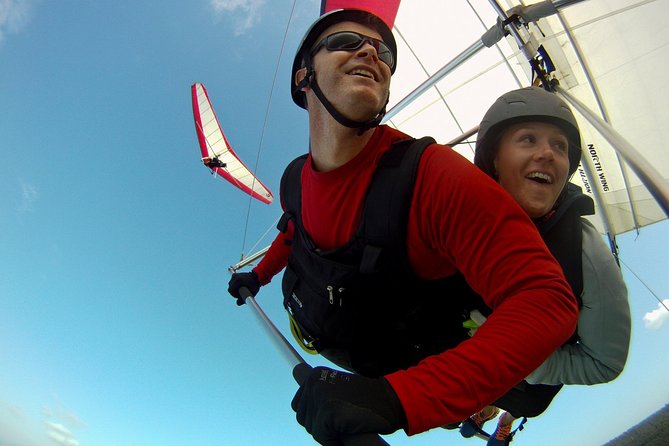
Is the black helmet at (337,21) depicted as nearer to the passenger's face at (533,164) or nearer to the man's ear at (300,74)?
the man's ear at (300,74)

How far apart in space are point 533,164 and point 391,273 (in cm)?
95

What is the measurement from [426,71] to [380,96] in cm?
743

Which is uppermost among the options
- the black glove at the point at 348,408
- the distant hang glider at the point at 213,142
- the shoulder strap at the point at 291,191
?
the distant hang glider at the point at 213,142

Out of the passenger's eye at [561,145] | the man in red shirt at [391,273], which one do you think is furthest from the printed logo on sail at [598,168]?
the man in red shirt at [391,273]

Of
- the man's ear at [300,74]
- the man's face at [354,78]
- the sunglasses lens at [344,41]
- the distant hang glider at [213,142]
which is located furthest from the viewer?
the distant hang glider at [213,142]

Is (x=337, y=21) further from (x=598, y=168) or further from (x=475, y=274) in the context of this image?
(x=598, y=168)

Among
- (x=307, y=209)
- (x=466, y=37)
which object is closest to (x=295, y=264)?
(x=307, y=209)

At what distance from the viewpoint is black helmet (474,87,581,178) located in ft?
5.61

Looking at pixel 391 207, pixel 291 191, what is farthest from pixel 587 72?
pixel 391 207

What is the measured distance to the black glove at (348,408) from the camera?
2.60 feet

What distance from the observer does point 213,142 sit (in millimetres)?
14836

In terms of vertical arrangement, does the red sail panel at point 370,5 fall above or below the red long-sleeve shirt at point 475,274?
above

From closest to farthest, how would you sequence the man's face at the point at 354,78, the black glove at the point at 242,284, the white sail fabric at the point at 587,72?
Result: the man's face at the point at 354,78
the black glove at the point at 242,284
the white sail fabric at the point at 587,72

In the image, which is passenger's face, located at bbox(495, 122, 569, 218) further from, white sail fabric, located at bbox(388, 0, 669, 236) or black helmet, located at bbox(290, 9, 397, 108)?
white sail fabric, located at bbox(388, 0, 669, 236)
